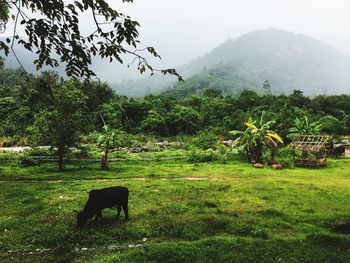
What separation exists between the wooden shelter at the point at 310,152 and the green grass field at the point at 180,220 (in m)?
7.03

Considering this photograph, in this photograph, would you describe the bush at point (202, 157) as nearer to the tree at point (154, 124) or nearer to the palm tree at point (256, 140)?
the palm tree at point (256, 140)

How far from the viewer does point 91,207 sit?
11.6m

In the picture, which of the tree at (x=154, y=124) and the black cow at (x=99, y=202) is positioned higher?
the tree at (x=154, y=124)

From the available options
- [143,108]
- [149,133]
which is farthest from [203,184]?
[143,108]

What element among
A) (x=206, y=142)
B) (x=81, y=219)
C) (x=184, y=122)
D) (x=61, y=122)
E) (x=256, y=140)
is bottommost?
(x=81, y=219)

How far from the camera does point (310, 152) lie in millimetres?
30031

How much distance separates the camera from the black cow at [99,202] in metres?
11.5

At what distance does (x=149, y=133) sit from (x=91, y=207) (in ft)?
130

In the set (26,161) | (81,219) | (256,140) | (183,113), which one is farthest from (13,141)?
(81,219)

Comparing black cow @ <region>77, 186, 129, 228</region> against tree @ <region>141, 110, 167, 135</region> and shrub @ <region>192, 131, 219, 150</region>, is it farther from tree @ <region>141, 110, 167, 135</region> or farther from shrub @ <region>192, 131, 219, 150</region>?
tree @ <region>141, 110, 167, 135</region>

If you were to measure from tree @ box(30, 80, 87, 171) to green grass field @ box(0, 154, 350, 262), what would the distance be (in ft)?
8.06

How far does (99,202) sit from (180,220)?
2.91 m

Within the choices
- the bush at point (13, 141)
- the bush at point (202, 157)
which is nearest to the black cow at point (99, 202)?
the bush at point (202, 157)

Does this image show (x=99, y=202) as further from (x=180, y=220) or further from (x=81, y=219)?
(x=180, y=220)
